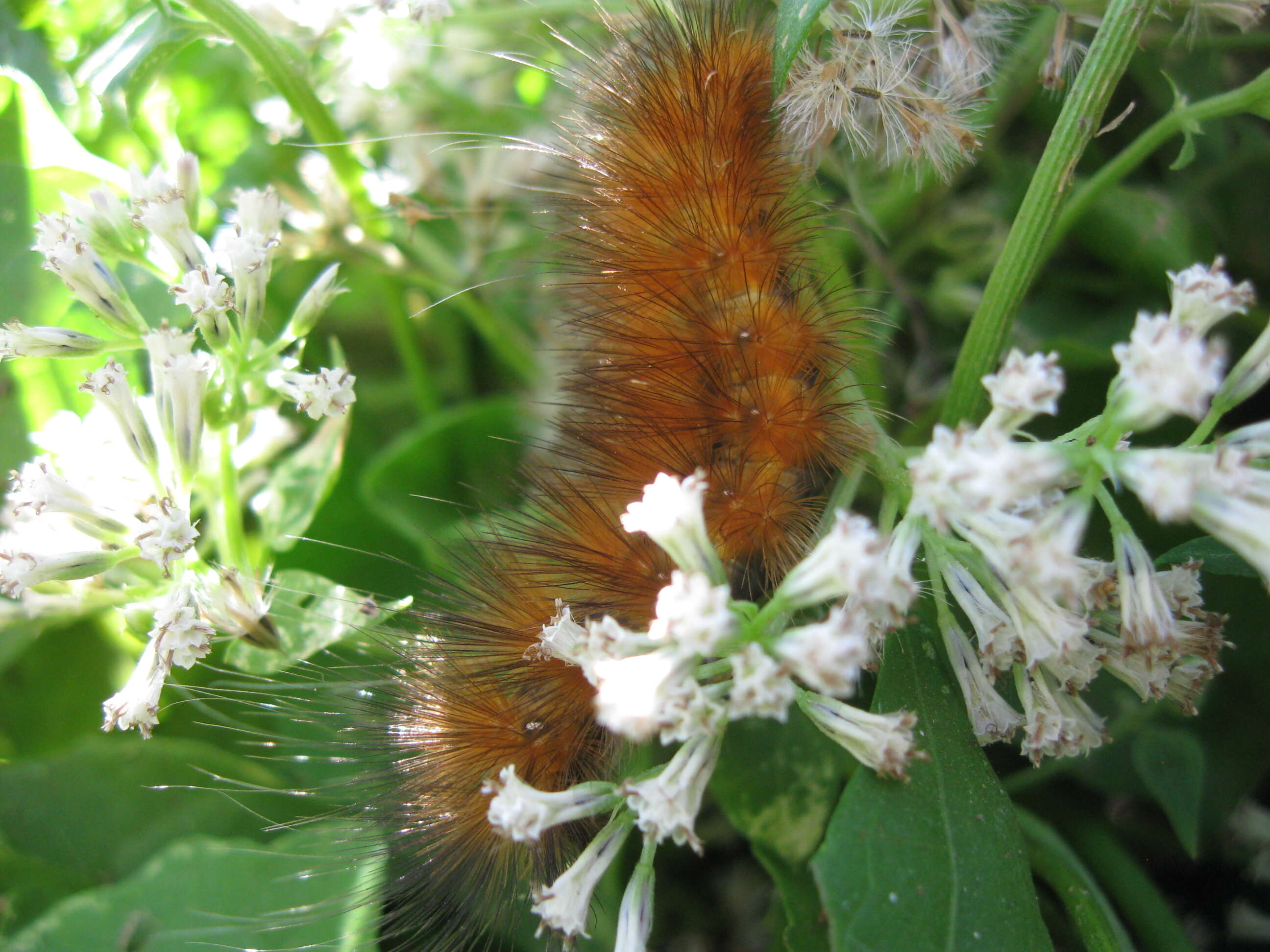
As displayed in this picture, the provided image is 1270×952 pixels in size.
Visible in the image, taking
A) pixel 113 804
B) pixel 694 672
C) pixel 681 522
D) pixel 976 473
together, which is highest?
pixel 976 473

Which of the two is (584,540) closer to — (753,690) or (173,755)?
(753,690)

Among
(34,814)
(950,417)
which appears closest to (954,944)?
(950,417)

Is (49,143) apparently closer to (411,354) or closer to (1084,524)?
(411,354)

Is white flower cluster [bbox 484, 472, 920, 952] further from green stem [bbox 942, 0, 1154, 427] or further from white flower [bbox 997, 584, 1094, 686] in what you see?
green stem [bbox 942, 0, 1154, 427]

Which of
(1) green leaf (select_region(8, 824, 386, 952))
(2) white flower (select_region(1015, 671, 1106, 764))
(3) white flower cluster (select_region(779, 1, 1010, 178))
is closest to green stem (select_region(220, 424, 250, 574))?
(1) green leaf (select_region(8, 824, 386, 952))

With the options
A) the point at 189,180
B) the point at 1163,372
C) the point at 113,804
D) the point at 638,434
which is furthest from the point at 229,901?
the point at 1163,372

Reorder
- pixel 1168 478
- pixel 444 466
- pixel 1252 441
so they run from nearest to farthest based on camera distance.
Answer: pixel 1168 478 < pixel 1252 441 < pixel 444 466

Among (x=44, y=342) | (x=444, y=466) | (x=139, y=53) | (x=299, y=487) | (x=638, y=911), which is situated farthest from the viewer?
(x=444, y=466)
